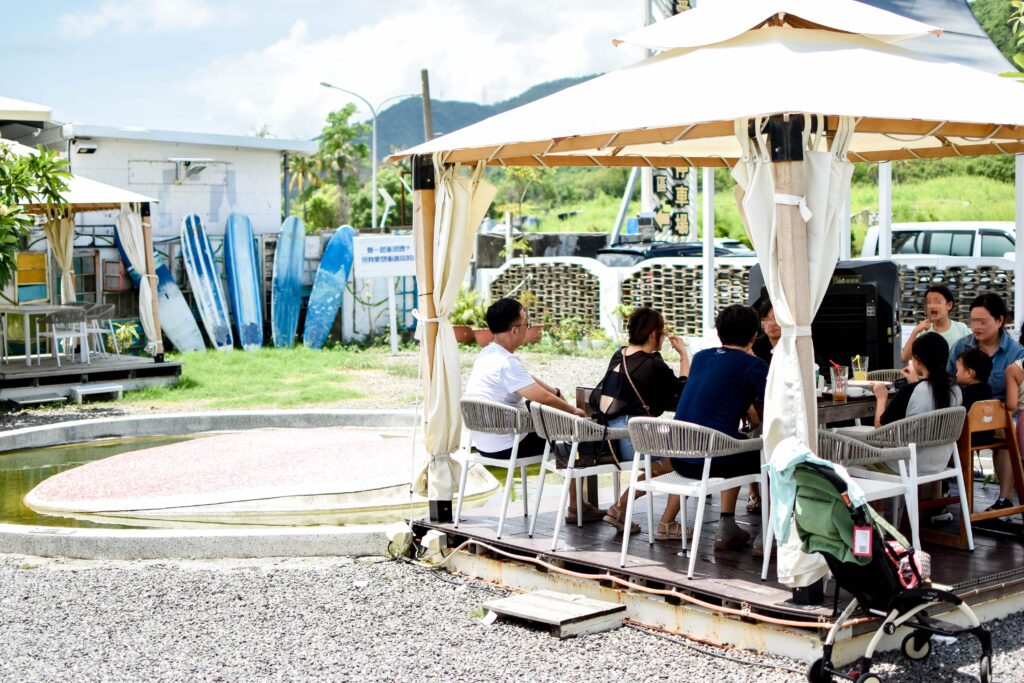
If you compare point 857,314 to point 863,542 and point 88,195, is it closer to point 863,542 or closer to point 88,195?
point 863,542

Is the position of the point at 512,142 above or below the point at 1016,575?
above

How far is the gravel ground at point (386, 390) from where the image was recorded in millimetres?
12977

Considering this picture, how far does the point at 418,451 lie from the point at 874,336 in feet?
13.5

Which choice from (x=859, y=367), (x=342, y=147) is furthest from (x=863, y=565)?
(x=342, y=147)

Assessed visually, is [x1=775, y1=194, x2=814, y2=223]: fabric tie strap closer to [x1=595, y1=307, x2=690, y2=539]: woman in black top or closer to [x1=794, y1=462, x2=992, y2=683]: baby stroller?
[x1=794, y1=462, x2=992, y2=683]: baby stroller

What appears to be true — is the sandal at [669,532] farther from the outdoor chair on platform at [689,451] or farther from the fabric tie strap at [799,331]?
the fabric tie strap at [799,331]

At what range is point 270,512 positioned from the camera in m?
8.27

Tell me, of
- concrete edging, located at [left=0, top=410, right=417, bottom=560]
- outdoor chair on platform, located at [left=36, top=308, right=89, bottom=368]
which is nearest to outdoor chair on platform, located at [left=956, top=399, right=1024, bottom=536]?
concrete edging, located at [left=0, top=410, right=417, bottom=560]

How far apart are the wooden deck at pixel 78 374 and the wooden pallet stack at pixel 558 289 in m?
6.30

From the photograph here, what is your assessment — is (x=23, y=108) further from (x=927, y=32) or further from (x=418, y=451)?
(x=927, y=32)

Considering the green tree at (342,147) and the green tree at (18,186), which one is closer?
the green tree at (18,186)

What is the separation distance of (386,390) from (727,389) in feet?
30.2

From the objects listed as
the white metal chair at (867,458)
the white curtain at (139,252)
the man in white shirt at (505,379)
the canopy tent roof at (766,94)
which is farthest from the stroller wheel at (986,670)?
the white curtain at (139,252)

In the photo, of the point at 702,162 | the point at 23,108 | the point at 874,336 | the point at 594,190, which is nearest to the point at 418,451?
the point at 702,162
